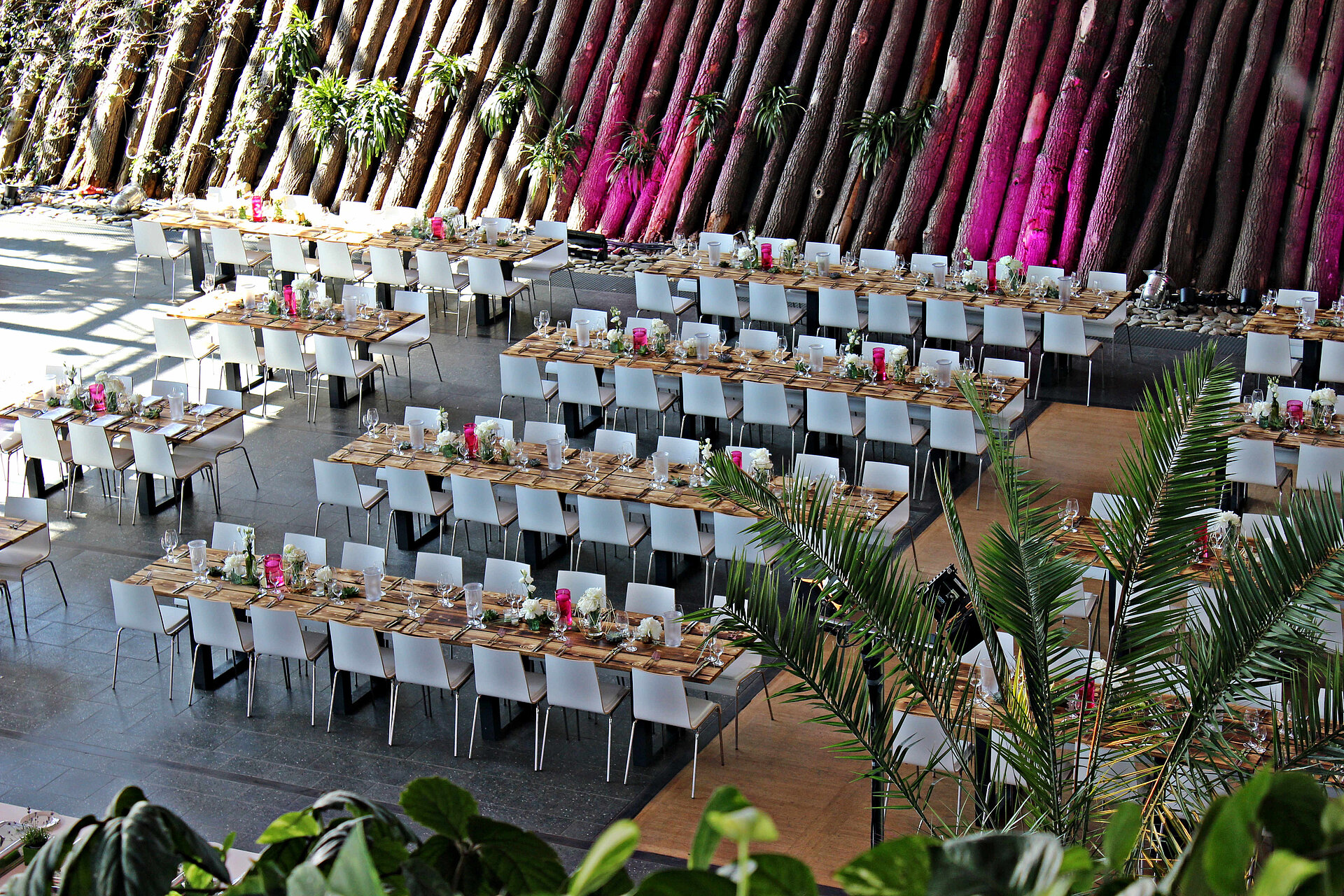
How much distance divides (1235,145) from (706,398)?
662 centimetres

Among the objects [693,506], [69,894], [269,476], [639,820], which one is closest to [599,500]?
[693,506]

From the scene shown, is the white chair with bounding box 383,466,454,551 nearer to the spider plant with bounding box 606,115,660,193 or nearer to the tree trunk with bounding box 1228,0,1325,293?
the spider plant with bounding box 606,115,660,193

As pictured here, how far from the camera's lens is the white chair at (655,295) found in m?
13.4

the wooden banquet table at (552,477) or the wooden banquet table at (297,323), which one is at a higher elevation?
the wooden banquet table at (297,323)

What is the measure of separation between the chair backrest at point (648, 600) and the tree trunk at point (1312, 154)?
884 cm

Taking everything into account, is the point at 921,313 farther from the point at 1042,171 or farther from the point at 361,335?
the point at 361,335

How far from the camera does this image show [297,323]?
12555 millimetres

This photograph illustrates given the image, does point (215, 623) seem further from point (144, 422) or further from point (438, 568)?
point (144, 422)

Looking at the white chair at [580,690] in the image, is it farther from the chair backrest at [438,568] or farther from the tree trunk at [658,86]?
the tree trunk at [658,86]

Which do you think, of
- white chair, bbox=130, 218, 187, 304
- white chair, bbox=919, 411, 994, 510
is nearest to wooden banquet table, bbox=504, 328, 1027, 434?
white chair, bbox=919, 411, 994, 510

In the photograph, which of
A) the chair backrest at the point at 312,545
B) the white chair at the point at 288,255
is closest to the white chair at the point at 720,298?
the white chair at the point at 288,255

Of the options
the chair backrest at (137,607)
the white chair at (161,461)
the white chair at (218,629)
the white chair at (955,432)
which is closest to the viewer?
the white chair at (218,629)

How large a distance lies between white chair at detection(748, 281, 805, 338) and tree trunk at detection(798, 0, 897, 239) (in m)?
2.70

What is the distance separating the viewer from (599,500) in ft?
30.0
